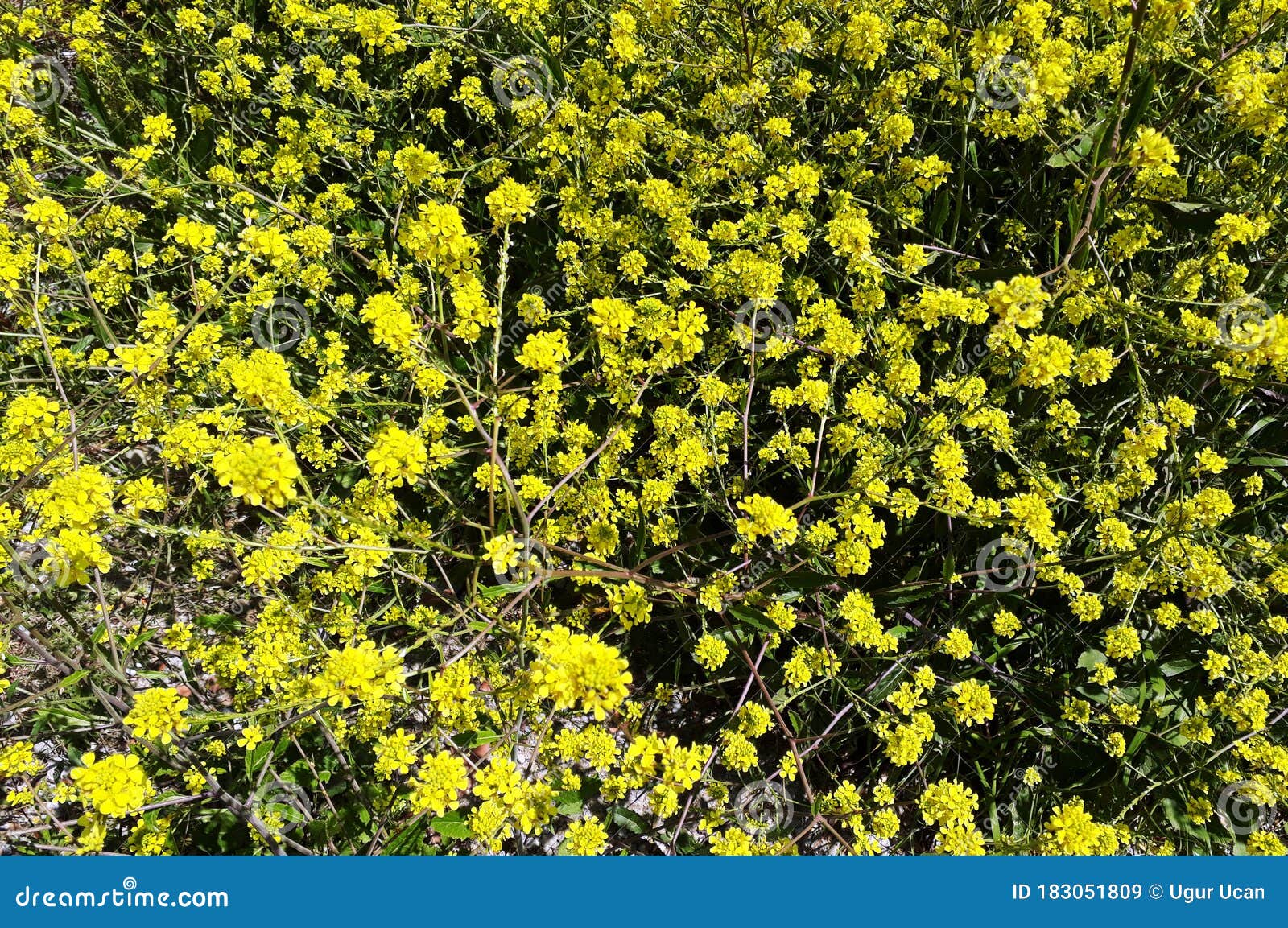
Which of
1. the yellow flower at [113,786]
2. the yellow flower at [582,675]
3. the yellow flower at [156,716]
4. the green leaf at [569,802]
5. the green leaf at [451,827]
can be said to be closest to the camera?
the yellow flower at [582,675]

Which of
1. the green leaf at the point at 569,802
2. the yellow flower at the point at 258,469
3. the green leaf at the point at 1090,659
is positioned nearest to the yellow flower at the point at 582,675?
the yellow flower at the point at 258,469

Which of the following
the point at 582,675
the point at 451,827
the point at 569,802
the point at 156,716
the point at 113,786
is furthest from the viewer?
the point at 569,802

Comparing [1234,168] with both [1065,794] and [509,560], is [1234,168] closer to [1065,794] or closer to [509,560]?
[1065,794]

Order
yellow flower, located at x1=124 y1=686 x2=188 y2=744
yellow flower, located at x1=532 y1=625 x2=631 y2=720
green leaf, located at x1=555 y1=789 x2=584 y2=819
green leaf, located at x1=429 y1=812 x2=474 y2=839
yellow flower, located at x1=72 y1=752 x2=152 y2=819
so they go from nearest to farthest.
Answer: yellow flower, located at x1=532 y1=625 x2=631 y2=720 < yellow flower, located at x1=72 y1=752 x2=152 y2=819 < yellow flower, located at x1=124 y1=686 x2=188 y2=744 < green leaf, located at x1=429 y1=812 x2=474 y2=839 < green leaf, located at x1=555 y1=789 x2=584 y2=819

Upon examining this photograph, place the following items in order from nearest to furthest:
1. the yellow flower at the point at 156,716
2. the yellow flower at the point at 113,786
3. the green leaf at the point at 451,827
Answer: the yellow flower at the point at 113,786
the yellow flower at the point at 156,716
the green leaf at the point at 451,827

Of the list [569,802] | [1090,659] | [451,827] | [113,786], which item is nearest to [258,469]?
[113,786]

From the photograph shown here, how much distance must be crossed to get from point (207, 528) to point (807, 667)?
8.34 ft

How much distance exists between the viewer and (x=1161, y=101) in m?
3.24

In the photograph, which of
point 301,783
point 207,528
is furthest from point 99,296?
point 301,783

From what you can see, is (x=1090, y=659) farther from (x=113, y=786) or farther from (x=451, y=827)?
(x=113, y=786)

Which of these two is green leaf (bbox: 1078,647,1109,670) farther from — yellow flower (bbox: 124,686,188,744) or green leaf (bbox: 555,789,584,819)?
yellow flower (bbox: 124,686,188,744)

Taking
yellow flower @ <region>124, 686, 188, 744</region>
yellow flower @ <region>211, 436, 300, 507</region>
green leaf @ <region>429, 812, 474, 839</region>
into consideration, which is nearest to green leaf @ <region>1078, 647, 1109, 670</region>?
green leaf @ <region>429, 812, 474, 839</region>

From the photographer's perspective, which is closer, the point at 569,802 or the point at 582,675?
the point at 582,675

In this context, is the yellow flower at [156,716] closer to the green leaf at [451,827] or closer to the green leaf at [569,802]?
the green leaf at [451,827]
